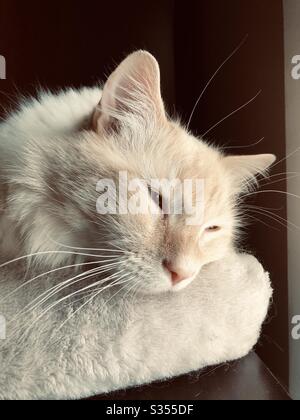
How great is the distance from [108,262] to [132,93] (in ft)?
0.99

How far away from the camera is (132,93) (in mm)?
825

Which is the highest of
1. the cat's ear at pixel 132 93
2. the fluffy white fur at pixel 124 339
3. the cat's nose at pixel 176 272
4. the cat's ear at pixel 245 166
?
the cat's ear at pixel 132 93

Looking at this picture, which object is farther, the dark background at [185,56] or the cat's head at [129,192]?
the dark background at [185,56]

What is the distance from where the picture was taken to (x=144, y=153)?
865 mm

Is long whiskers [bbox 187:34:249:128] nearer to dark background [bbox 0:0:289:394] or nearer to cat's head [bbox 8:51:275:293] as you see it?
dark background [bbox 0:0:289:394]

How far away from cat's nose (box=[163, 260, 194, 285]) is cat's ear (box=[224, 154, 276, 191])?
0.32 metres

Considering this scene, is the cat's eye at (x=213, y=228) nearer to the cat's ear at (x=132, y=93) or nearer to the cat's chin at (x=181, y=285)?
the cat's chin at (x=181, y=285)

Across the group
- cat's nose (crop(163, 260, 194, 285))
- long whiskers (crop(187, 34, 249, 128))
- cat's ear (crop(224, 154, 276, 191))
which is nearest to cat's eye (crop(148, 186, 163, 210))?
cat's nose (crop(163, 260, 194, 285))

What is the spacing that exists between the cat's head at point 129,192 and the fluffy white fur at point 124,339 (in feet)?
0.17

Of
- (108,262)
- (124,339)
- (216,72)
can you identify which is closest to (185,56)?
(216,72)

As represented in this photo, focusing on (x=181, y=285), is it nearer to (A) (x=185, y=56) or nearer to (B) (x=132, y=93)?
(B) (x=132, y=93)

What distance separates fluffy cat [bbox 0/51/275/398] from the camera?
767 mm

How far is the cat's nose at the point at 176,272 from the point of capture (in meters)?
0.77

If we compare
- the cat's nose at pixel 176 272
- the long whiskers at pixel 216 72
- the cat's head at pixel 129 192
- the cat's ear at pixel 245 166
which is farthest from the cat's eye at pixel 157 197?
the long whiskers at pixel 216 72
